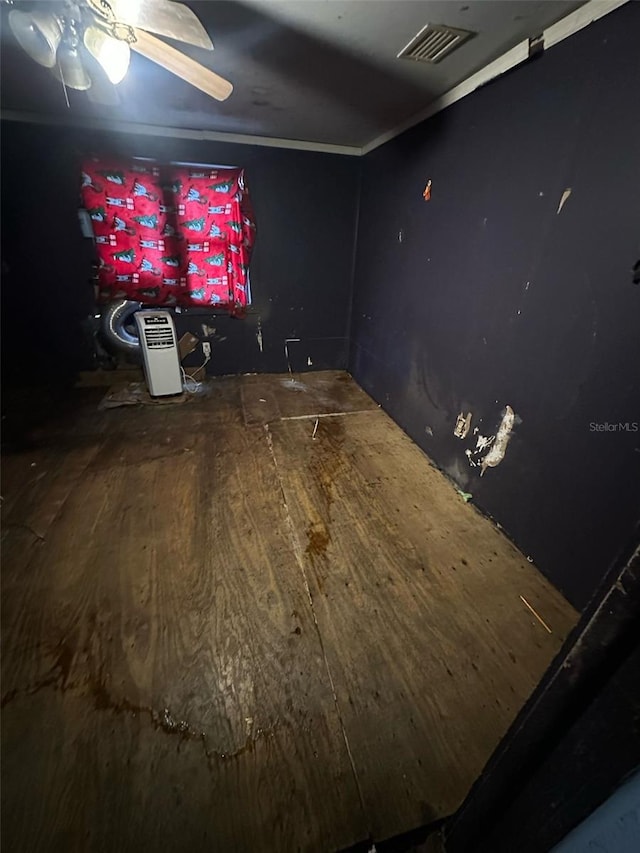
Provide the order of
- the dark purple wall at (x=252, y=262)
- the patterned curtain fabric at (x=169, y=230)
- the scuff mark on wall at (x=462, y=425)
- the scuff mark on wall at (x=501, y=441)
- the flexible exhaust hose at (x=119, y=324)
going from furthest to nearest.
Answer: the flexible exhaust hose at (x=119, y=324), the patterned curtain fabric at (x=169, y=230), the dark purple wall at (x=252, y=262), the scuff mark on wall at (x=462, y=425), the scuff mark on wall at (x=501, y=441)

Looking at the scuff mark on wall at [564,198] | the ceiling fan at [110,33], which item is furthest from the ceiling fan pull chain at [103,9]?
the scuff mark on wall at [564,198]

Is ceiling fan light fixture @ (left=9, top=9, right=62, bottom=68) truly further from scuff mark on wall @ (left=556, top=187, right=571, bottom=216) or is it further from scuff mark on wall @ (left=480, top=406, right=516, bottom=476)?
scuff mark on wall @ (left=480, top=406, right=516, bottom=476)

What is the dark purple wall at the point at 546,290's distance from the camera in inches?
51.3

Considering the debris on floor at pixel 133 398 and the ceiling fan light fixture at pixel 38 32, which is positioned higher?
the ceiling fan light fixture at pixel 38 32

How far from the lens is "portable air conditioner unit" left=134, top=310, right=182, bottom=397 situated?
309 centimetres

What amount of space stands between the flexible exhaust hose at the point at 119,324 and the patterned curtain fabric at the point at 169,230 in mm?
76

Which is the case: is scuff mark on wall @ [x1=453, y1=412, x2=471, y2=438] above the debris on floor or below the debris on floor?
above

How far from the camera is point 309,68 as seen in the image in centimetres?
190

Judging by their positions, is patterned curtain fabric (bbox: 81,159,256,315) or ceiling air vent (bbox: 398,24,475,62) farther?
patterned curtain fabric (bbox: 81,159,256,315)

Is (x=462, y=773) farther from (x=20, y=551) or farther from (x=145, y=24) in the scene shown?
(x=145, y=24)

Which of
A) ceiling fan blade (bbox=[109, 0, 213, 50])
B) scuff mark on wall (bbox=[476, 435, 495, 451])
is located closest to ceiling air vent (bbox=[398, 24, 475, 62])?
ceiling fan blade (bbox=[109, 0, 213, 50])

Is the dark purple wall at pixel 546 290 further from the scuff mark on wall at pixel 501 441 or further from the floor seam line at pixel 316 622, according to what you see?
the floor seam line at pixel 316 622

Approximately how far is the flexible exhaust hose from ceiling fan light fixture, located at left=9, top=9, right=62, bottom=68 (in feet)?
7.19

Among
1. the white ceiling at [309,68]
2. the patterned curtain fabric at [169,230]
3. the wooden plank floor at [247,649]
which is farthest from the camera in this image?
the patterned curtain fabric at [169,230]
